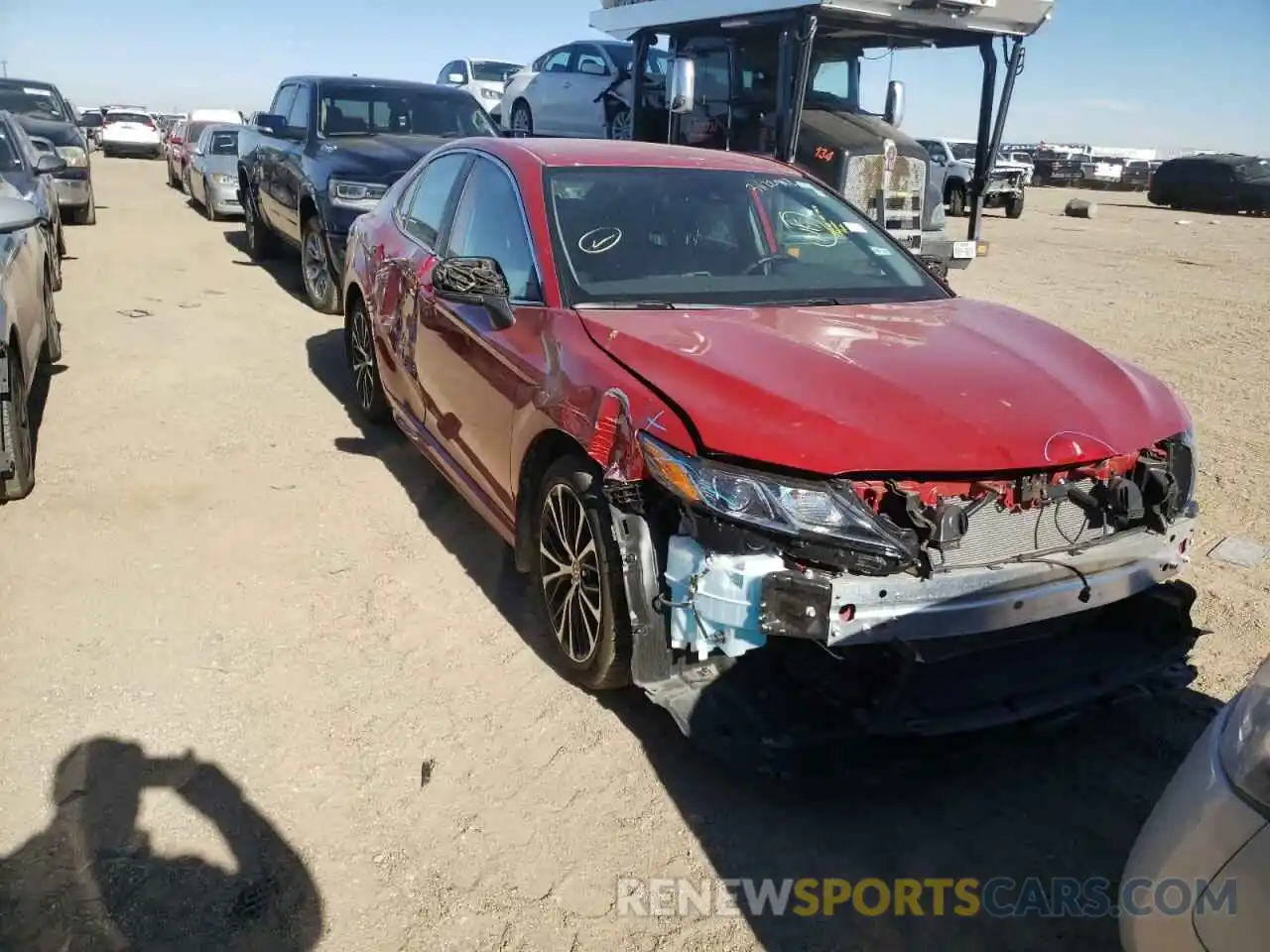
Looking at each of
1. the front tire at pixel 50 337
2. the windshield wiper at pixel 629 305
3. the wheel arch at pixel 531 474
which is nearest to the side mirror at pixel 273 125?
the front tire at pixel 50 337

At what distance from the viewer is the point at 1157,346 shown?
347 inches

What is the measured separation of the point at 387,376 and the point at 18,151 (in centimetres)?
569

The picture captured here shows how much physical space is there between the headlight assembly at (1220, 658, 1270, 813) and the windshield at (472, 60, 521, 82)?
1954cm

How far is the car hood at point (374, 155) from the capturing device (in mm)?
8242

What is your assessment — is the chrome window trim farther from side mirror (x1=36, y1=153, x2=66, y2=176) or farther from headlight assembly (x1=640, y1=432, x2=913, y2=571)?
side mirror (x1=36, y1=153, x2=66, y2=176)

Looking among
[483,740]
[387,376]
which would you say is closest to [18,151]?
[387,376]

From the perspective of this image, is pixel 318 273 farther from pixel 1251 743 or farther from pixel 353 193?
pixel 1251 743

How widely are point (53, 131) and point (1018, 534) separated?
1545 cm

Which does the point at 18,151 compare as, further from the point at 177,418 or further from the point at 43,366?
the point at 177,418

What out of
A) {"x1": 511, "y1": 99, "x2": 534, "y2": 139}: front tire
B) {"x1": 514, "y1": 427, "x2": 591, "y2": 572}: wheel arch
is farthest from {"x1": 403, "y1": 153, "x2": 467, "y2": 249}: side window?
{"x1": 511, "y1": 99, "x2": 534, "y2": 139}: front tire

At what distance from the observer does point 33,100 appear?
15.3 meters

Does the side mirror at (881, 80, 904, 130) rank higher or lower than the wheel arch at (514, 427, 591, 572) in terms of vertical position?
higher

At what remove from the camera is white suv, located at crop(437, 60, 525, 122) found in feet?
62.2

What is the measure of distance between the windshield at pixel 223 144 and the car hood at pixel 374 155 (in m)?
8.27
